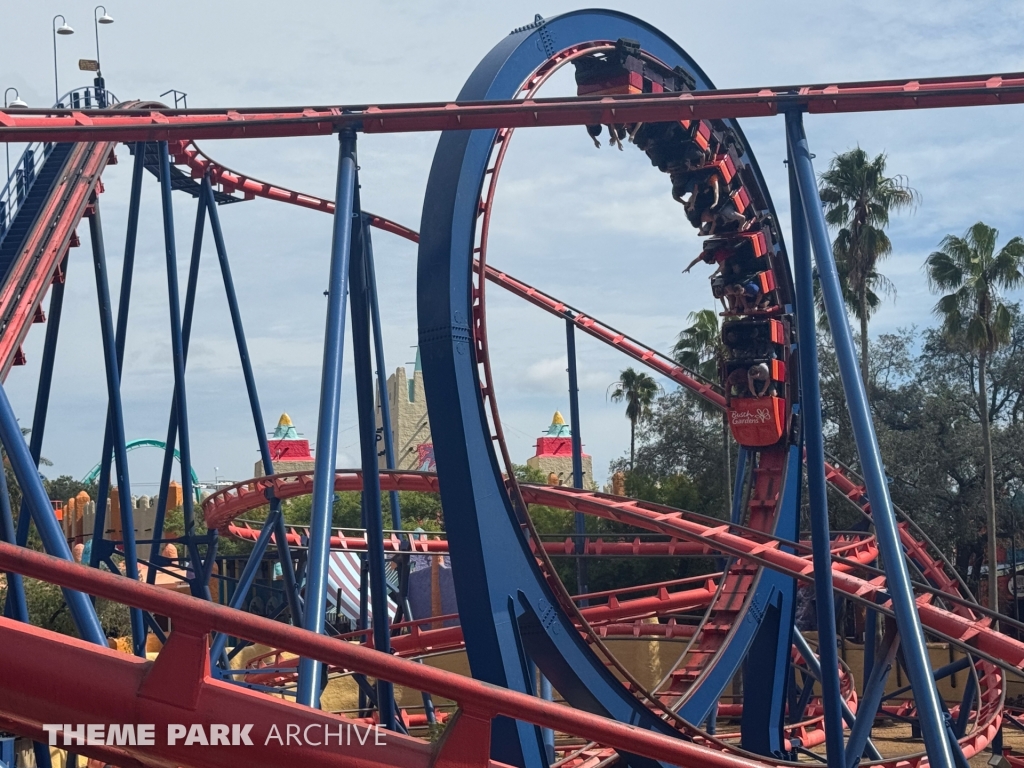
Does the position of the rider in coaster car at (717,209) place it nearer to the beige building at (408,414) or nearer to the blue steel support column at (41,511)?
the blue steel support column at (41,511)

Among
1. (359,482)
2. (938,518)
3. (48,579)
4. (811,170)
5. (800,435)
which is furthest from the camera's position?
(938,518)

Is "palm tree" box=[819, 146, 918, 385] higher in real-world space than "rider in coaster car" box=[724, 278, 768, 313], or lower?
higher

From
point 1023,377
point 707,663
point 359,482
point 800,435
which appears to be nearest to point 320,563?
point 707,663

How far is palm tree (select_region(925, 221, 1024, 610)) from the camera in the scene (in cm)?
2011

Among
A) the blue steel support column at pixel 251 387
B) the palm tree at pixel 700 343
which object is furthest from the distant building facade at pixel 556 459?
the blue steel support column at pixel 251 387

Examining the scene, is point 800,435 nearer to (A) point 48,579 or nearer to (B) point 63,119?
(B) point 63,119

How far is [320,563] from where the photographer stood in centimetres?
609

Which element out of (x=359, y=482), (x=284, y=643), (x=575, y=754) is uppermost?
(x=359, y=482)

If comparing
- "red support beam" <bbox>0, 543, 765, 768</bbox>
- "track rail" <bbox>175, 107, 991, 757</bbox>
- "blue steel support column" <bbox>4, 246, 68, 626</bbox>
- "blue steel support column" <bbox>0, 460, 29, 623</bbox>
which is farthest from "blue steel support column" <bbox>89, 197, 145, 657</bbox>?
"red support beam" <bbox>0, 543, 765, 768</bbox>

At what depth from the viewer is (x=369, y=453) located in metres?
7.37

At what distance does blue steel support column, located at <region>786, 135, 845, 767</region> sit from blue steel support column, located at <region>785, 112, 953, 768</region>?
7 centimetres

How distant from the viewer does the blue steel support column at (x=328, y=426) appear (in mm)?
5828

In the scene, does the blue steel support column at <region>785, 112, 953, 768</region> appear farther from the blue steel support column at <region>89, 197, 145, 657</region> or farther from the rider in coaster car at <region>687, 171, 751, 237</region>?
the blue steel support column at <region>89, 197, 145, 657</region>

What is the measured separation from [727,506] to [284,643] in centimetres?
2261
